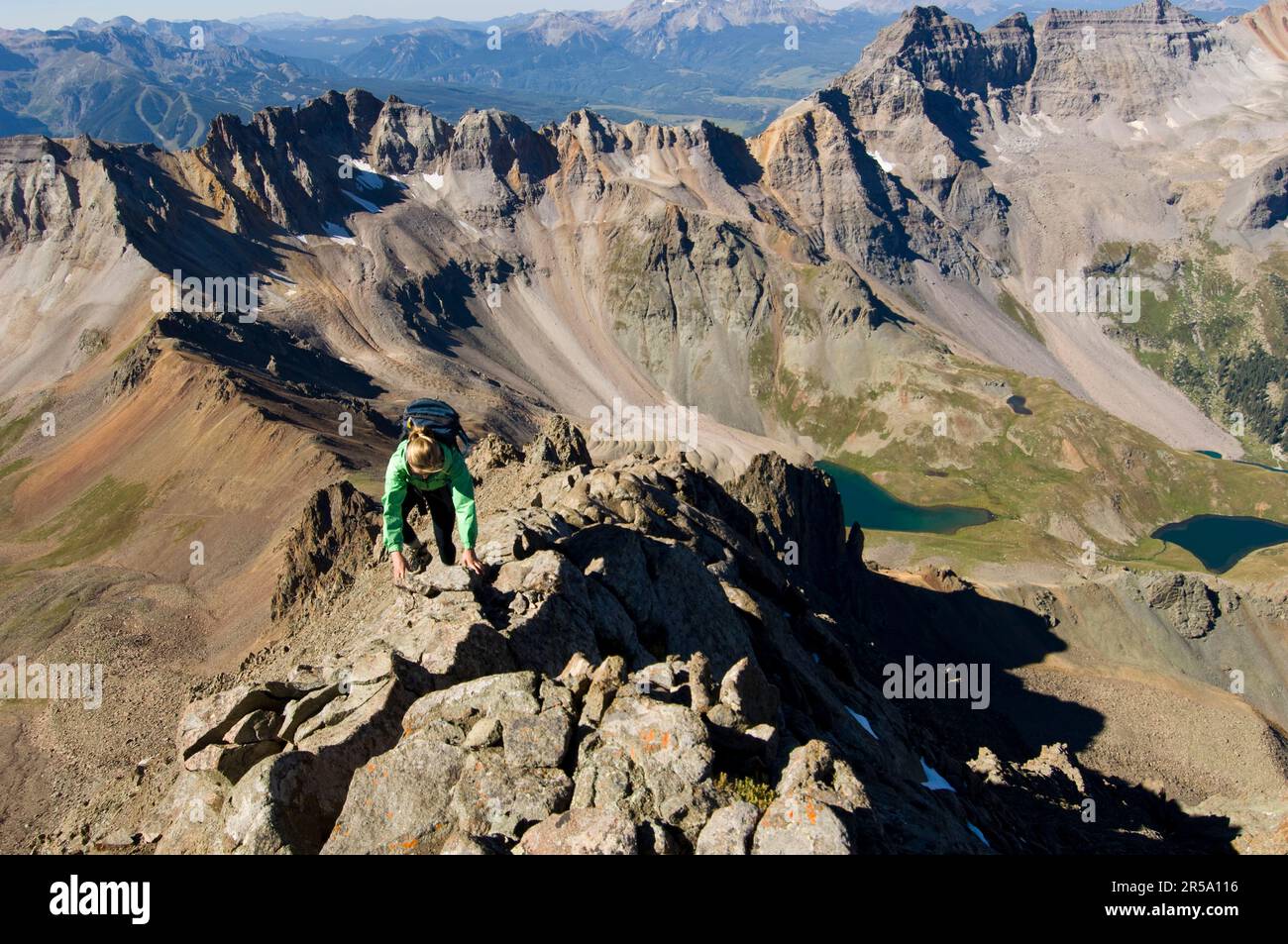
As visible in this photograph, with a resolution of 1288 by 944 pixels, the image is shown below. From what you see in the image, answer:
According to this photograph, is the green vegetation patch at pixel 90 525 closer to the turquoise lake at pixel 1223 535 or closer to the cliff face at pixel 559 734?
the cliff face at pixel 559 734

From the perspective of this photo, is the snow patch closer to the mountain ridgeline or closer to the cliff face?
the cliff face

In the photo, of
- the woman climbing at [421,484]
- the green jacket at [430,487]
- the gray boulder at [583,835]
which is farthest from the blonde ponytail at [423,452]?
the gray boulder at [583,835]

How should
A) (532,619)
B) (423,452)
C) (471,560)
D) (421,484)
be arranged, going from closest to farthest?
1. (423,452)
2. (421,484)
3. (471,560)
4. (532,619)

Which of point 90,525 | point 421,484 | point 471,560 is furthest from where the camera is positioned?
point 90,525

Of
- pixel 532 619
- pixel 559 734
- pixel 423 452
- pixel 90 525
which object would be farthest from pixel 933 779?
pixel 90 525

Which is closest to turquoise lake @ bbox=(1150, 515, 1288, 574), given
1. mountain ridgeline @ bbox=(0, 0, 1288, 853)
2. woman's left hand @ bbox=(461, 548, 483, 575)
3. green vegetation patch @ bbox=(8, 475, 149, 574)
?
mountain ridgeline @ bbox=(0, 0, 1288, 853)

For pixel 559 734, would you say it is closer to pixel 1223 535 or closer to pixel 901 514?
pixel 901 514
